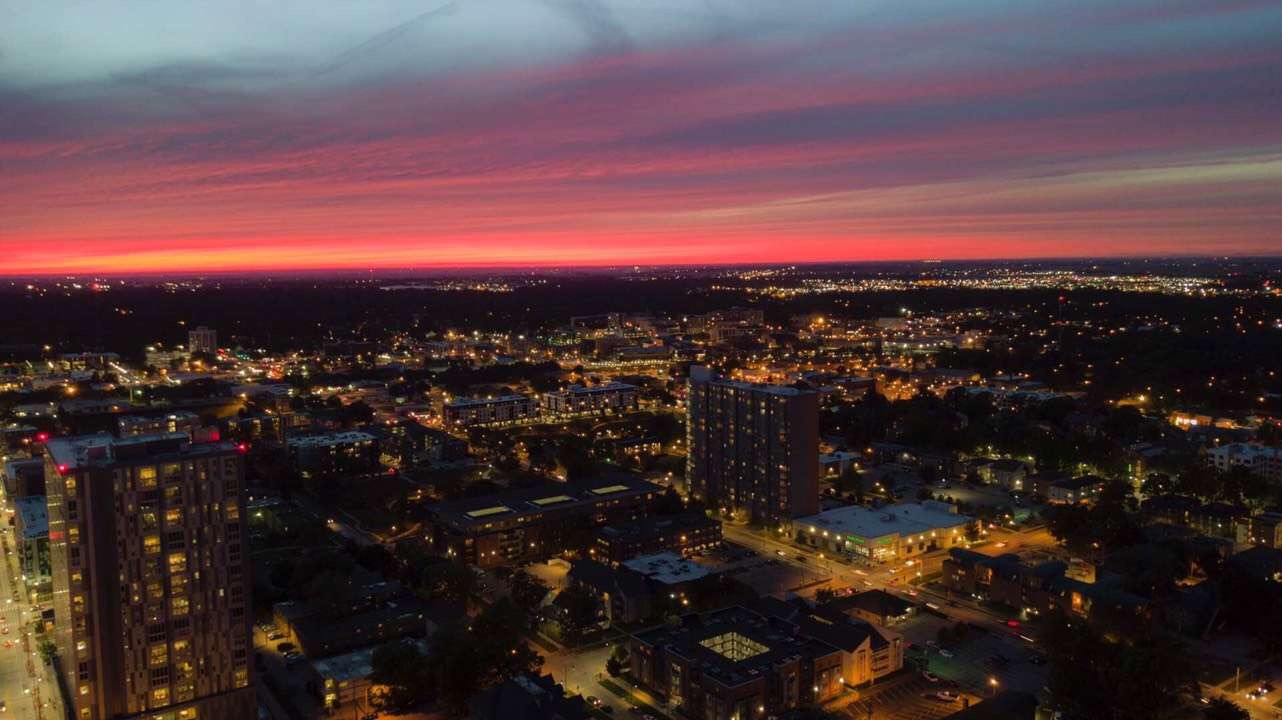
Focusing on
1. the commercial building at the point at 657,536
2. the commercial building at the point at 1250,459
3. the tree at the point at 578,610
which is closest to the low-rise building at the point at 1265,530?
the commercial building at the point at 1250,459

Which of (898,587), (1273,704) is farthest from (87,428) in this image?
(1273,704)

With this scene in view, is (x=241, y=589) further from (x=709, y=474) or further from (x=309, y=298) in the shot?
(x=309, y=298)

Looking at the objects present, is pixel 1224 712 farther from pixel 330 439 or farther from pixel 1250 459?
pixel 330 439

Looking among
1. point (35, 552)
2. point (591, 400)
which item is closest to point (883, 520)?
point (35, 552)

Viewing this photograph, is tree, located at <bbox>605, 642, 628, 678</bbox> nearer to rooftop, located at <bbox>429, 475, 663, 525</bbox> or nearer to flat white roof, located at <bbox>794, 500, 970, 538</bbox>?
rooftop, located at <bbox>429, 475, 663, 525</bbox>

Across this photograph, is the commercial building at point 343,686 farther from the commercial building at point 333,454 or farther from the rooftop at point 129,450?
the commercial building at point 333,454

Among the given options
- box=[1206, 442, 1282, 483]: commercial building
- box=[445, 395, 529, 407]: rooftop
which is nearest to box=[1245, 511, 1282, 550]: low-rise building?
box=[1206, 442, 1282, 483]: commercial building
